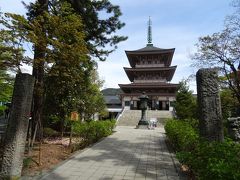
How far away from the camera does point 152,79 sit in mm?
45469

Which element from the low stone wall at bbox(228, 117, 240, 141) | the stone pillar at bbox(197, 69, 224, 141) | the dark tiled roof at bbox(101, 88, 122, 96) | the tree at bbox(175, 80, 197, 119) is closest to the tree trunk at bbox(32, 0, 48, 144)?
the stone pillar at bbox(197, 69, 224, 141)

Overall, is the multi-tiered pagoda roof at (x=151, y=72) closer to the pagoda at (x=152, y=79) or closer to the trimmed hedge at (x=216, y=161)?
the pagoda at (x=152, y=79)

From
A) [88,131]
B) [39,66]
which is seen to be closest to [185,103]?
[88,131]

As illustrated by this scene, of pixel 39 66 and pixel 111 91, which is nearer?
pixel 39 66

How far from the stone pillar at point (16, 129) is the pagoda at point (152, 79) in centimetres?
3848

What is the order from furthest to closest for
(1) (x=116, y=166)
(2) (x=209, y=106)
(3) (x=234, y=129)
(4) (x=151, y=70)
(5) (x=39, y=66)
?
(4) (x=151, y=70) → (3) (x=234, y=129) → (5) (x=39, y=66) → (1) (x=116, y=166) → (2) (x=209, y=106)

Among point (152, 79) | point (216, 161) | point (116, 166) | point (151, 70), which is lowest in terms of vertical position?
point (116, 166)

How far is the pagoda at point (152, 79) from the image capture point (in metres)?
44.1

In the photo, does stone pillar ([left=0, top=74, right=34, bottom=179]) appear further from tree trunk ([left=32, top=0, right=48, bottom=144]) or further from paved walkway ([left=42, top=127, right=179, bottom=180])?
tree trunk ([left=32, top=0, right=48, bottom=144])

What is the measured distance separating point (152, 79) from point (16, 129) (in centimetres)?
4040

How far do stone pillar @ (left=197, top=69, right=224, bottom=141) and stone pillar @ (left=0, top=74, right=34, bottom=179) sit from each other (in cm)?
423

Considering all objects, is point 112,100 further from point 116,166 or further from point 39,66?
point 116,166

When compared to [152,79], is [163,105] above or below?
below

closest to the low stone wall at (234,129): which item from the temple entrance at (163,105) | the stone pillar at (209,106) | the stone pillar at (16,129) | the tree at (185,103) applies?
the stone pillar at (209,106)
